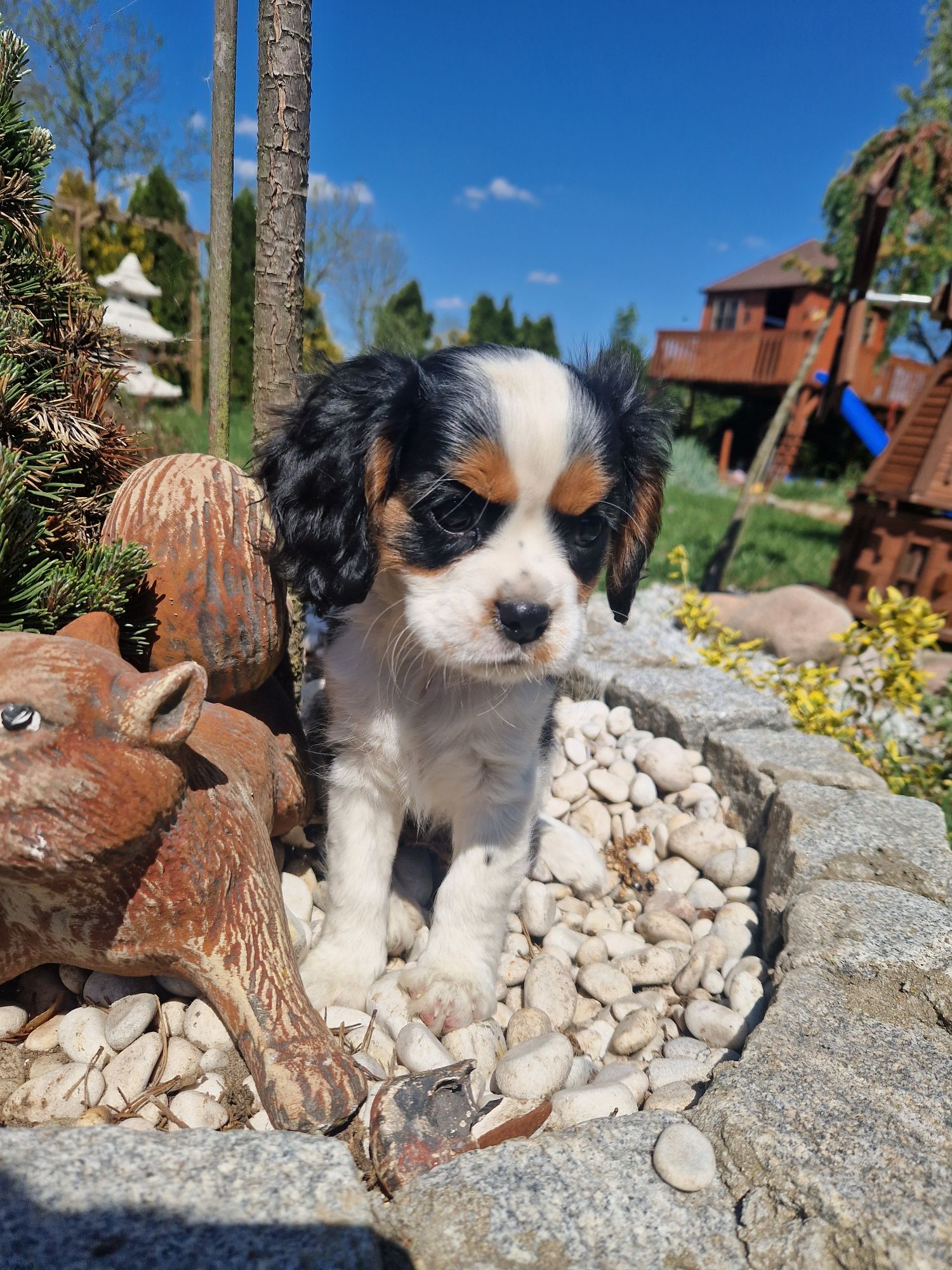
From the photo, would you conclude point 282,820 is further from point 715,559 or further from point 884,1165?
point 715,559

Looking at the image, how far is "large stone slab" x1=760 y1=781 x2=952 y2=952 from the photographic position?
7.66ft

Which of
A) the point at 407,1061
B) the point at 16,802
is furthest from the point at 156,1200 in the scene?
the point at 407,1061

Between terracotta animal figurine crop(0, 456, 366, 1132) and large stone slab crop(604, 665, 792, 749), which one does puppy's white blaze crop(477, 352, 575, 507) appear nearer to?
terracotta animal figurine crop(0, 456, 366, 1132)

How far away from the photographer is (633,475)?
2.53m

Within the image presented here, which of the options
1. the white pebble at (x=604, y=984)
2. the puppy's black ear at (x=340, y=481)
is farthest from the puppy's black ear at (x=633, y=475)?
the white pebble at (x=604, y=984)

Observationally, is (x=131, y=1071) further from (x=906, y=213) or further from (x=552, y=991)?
(x=906, y=213)

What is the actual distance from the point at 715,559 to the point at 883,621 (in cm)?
392

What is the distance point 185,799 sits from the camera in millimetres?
1619

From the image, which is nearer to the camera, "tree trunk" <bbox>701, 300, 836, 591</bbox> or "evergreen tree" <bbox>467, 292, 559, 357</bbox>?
"tree trunk" <bbox>701, 300, 836, 591</bbox>

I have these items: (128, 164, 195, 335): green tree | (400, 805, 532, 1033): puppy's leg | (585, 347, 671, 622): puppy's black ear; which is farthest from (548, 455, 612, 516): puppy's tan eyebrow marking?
(128, 164, 195, 335): green tree

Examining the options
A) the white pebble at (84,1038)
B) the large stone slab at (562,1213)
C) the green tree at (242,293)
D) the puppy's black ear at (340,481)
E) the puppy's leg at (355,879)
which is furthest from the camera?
the green tree at (242,293)

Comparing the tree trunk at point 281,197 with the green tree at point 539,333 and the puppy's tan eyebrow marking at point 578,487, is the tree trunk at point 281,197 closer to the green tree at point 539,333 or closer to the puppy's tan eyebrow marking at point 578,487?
the puppy's tan eyebrow marking at point 578,487

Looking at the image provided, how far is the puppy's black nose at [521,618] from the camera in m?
1.88

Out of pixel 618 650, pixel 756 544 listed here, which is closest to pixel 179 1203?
pixel 618 650
